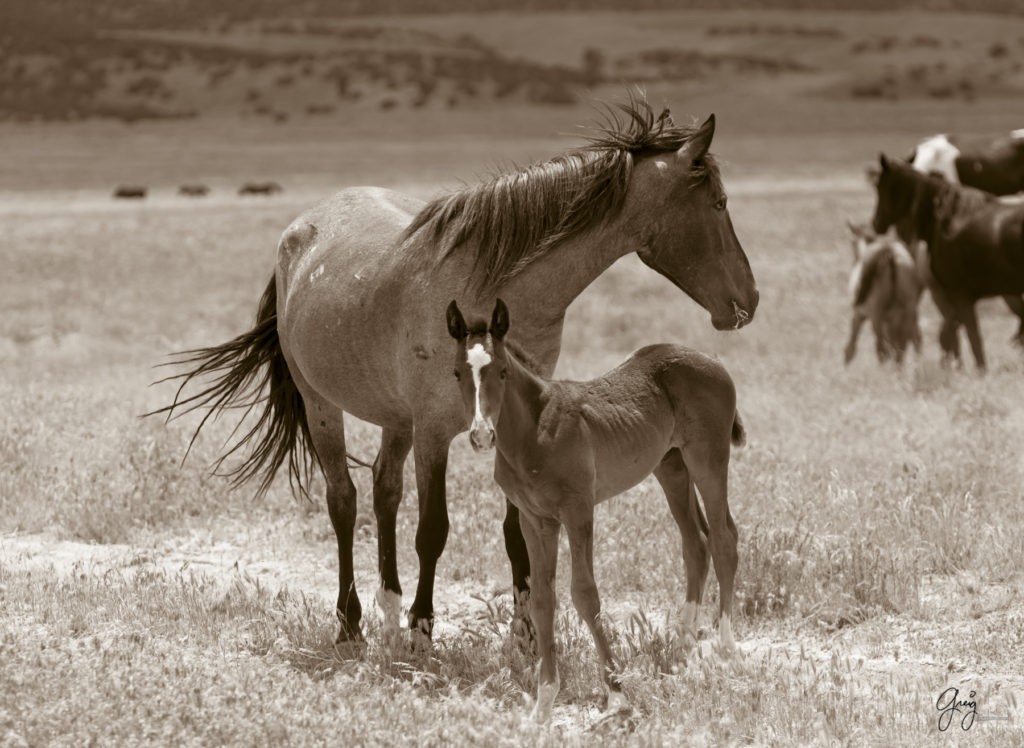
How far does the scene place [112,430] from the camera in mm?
10594

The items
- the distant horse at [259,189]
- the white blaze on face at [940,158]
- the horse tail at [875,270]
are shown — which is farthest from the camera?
the distant horse at [259,189]

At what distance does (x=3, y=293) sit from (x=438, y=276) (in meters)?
16.4

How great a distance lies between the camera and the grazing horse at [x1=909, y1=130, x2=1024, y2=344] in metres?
20.5

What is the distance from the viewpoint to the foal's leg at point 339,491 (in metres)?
7.21

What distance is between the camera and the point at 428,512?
21.6 ft

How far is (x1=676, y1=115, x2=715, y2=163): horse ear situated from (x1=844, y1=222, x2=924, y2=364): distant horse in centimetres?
954

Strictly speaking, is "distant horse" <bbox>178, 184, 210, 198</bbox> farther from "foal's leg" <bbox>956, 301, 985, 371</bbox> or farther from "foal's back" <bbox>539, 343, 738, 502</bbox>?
"foal's back" <bbox>539, 343, 738, 502</bbox>

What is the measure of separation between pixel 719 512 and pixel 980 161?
1569 centimetres

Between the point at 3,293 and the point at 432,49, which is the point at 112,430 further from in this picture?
the point at 432,49

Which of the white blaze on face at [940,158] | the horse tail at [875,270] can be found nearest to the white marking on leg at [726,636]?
the horse tail at [875,270]

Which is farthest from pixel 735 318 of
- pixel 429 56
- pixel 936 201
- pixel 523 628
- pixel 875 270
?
pixel 429 56

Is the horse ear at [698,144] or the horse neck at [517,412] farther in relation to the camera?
the horse ear at [698,144]

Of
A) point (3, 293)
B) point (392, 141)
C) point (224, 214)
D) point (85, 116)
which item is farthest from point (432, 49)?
point (3, 293)

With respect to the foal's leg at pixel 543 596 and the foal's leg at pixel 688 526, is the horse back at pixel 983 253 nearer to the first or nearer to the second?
the foal's leg at pixel 688 526
